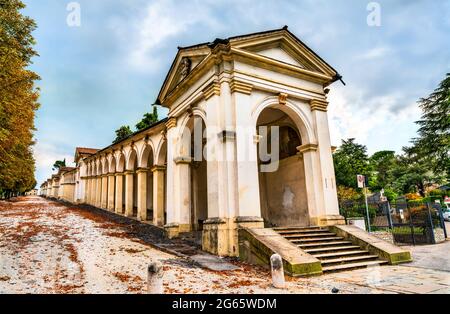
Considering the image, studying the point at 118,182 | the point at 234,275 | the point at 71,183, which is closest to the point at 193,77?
the point at 234,275

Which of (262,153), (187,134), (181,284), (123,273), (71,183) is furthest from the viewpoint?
(71,183)

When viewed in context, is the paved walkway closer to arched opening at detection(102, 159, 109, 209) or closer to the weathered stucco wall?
the weathered stucco wall

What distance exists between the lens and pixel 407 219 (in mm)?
13516

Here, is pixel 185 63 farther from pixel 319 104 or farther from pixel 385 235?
pixel 385 235

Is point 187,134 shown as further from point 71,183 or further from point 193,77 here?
point 71,183

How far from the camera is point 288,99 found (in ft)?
36.1

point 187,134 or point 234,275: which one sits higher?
point 187,134

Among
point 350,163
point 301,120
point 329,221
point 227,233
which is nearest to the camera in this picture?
point 227,233

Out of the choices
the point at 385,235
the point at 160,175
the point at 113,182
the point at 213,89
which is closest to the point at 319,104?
the point at 213,89

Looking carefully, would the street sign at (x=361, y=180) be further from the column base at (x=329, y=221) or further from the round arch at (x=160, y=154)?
the round arch at (x=160, y=154)

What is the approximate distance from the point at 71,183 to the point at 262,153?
35.8m

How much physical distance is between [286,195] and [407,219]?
5710 millimetres

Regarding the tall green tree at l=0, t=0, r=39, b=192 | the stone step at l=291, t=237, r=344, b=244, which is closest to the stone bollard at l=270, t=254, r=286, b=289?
the stone step at l=291, t=237, r=344, b=244
